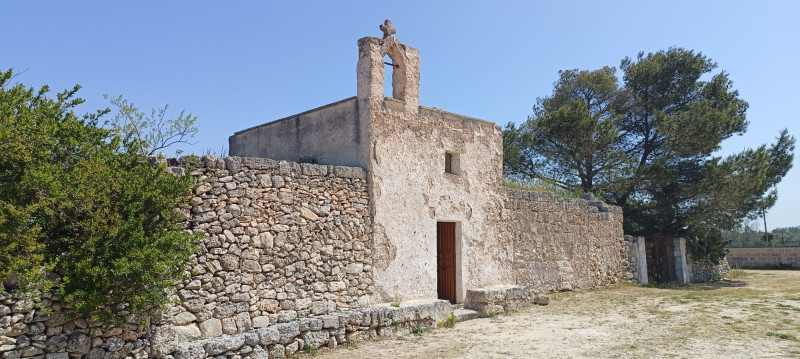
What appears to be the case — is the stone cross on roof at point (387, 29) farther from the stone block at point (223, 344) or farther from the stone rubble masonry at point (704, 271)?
the stone rubble masonry at point (704, 271)

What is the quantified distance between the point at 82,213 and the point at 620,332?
313 inches

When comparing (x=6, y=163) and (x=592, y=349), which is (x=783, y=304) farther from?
(x=6, y=163)

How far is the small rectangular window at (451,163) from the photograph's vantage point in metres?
10.8

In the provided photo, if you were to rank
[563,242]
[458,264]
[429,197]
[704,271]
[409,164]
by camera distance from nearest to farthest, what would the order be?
[409,164]
[429,197]
[458,264]
[563,242]
[704,271]

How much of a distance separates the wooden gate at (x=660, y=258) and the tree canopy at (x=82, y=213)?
15.0 m

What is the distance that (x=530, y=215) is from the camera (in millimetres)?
12680

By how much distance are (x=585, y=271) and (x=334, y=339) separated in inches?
329

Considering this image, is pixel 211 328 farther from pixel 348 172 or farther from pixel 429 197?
pixel 429 197

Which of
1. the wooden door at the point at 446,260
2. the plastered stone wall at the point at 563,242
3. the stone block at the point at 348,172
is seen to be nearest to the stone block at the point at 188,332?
the stone block at the point at 348,172

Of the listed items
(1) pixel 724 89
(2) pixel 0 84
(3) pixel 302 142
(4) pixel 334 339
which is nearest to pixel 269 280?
(4) pixel 334 339

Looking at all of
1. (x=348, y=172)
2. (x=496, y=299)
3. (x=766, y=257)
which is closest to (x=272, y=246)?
(x=348, y=172)

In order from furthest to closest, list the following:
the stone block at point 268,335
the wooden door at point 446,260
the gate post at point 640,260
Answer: the gate post at point 640,260
the wooden door at point 446,260
the stone block at point 268,335

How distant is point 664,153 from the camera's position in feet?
63.2

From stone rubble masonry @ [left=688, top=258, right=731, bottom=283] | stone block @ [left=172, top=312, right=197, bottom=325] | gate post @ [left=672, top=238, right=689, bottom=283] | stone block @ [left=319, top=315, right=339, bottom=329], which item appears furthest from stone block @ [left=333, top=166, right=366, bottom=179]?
stone rubble masonry @ [left=688, top=258, right=731, bottom=283]
